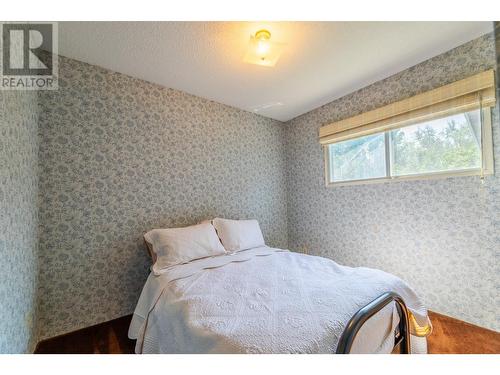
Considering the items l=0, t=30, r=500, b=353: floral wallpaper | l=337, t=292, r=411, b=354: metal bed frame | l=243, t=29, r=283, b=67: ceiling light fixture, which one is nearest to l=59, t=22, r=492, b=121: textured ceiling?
l=243, t=29, r=283, b=67: ceiling light fixture

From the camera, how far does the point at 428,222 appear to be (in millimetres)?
1901

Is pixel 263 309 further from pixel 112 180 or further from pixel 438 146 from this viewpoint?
pixel 438 146

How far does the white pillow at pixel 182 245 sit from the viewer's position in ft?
5.82

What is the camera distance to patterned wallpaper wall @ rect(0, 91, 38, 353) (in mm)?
1020

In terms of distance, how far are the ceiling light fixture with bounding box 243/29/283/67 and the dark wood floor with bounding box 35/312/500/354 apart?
242 cm

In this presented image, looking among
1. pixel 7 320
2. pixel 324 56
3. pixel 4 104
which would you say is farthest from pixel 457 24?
pixel 7 320

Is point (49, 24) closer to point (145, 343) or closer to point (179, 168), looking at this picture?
point (179, 168)

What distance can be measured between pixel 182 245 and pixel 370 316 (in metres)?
1.47

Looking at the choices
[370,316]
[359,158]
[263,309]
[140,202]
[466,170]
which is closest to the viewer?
[370,316]

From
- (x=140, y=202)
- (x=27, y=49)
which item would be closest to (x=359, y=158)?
(x=140, y=202)

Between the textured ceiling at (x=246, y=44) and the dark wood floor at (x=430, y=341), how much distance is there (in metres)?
2.31

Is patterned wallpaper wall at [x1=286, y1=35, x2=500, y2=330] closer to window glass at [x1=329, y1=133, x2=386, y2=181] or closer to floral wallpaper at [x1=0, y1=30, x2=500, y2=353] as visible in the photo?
floral wallpaper at [x1=0, y1=30, x2=500, y2=353]
